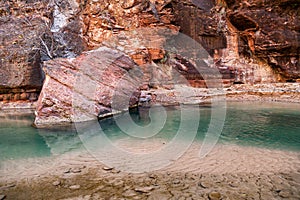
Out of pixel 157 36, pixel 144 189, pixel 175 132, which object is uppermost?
pixel 157 36

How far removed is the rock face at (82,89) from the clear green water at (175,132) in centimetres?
85

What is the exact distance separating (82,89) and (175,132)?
4.73 meters

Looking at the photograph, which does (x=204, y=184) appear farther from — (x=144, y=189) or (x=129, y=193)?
(x=129, y=193)

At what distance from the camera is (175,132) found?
838cm

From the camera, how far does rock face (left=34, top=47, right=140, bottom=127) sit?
10055mm

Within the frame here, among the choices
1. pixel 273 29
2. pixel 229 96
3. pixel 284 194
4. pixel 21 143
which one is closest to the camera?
pixel 284 194

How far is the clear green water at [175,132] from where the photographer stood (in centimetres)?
668

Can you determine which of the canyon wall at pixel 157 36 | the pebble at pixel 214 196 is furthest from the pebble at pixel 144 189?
the canyon wall at pixel 157 36

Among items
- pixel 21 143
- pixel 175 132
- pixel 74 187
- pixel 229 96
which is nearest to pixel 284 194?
pixel 74 187

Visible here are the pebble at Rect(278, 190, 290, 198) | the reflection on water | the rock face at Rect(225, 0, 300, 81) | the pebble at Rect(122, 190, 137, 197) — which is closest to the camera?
the pebble at Rect(278, 190, 290, 198)

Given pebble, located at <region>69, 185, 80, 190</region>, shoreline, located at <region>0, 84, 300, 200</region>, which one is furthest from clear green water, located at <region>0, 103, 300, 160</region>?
pebble, located at <region>69, 185, 80, 190</region>

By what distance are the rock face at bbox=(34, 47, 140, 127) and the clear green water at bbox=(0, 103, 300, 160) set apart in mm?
854

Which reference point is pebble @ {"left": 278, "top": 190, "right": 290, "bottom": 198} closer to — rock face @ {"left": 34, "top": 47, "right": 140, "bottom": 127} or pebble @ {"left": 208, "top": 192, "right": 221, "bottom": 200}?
pebble @ {"left": 208, "top": 192, "right": 221, "bottom": 200}

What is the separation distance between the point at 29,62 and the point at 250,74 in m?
17.9
